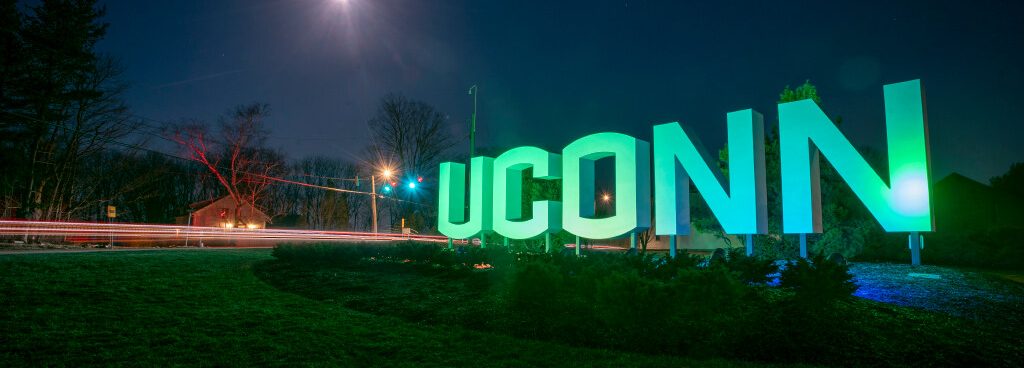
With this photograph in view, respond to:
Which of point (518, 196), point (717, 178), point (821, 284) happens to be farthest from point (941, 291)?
point (518, 196)

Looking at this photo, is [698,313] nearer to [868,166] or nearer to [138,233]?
[868,166]

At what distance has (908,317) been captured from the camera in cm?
718

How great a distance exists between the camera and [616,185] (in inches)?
599

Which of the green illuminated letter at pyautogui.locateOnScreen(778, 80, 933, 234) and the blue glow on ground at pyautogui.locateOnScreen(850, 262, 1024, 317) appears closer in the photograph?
the blue glow on ground at pyautogui.locateOnScreen(850, 262, 1024, 317)

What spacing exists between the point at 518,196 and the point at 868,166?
9.95m

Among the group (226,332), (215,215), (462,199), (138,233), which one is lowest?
(226,332)

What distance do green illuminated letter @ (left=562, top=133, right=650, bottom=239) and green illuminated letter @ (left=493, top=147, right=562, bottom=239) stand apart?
1.48 feet

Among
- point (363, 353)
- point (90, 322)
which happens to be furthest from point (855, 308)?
point (90, 322)

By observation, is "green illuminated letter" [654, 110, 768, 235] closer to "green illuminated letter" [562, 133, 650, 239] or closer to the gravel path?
"green illuminated letter" [562, 133, 650, 239]

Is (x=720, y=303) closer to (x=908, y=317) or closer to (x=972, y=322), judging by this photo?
(x=908, y=317)

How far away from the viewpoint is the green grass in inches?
227

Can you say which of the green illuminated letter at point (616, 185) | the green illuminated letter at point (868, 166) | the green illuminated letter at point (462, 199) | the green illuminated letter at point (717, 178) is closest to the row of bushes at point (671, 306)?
the green illuminated letter at point (868, 166)

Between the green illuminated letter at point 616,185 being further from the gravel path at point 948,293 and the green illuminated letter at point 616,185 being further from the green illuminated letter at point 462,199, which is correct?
the gravel path at point 948,293

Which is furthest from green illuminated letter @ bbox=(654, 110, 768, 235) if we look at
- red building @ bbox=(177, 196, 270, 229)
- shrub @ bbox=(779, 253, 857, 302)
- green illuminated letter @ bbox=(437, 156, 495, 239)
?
red building @ bbox=(177, 196, 270, 229)
